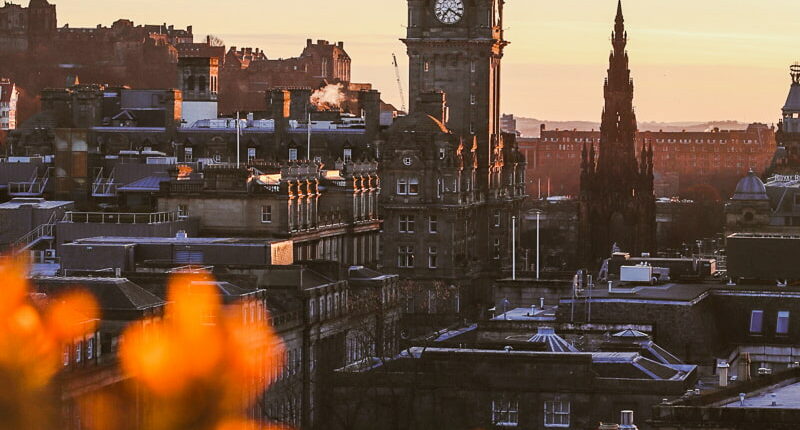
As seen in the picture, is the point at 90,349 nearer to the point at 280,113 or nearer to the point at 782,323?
the point at 782,323

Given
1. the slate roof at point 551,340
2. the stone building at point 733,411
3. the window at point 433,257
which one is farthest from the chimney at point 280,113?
the stone building at point 733,411

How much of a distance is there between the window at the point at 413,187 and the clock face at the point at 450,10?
493 inches

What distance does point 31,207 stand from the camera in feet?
501

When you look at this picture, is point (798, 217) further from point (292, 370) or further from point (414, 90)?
point (292, 370)

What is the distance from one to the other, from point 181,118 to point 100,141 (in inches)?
359

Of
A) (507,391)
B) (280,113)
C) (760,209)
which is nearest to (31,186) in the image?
(280,113)

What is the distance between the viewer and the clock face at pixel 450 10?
17475 centimetres

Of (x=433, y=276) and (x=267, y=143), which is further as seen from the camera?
(x=267, y=143)

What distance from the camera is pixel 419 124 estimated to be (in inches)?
6491

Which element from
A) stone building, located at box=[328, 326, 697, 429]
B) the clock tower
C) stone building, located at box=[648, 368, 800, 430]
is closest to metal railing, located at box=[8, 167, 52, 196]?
the clock tower

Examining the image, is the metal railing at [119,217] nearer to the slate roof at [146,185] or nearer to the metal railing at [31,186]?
the slate roof at [146,185]

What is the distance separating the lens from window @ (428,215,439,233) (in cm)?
16688

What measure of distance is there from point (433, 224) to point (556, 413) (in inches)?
2709

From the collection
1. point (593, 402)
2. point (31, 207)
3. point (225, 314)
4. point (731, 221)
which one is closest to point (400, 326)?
point (31, 207)
